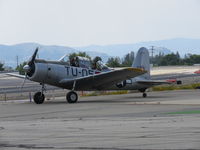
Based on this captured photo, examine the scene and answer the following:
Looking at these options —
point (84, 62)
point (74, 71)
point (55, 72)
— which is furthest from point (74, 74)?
point (55, 72)

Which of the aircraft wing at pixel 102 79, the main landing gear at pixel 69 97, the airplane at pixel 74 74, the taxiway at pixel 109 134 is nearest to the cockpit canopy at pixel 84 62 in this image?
the airplane at pixel 74 74

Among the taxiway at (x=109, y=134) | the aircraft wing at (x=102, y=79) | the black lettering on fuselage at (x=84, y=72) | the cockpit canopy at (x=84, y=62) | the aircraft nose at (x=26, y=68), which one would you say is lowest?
the taxiway at (x=109, y=134)

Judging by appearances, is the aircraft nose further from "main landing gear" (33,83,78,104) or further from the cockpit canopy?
the cockpit canopy

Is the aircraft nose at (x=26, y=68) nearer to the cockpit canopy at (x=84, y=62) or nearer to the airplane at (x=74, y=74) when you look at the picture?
the airplane at (x=74, y=74)

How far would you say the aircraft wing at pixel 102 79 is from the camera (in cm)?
2397

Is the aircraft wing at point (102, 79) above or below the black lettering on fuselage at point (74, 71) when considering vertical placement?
below

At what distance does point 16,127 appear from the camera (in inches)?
520

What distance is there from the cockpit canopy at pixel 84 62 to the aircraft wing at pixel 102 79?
0.88 meters

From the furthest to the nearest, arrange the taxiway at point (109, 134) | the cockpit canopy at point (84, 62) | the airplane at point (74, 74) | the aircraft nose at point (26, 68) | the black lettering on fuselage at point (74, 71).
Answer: the cockpit canopy at point (84, 62)
the black lettering on fuselage at point (74, 71)
the airplane at point (74, 74)
the aircraft nose at point (26, 68)
the taxiway at point (109, 134)

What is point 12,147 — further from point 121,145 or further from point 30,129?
point 30,129

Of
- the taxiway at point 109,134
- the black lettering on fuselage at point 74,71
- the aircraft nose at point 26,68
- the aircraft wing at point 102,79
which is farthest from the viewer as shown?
the black lettering on fuselage at point 74,71

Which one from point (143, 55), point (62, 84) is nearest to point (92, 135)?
point (62, 84)

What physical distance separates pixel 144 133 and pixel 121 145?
1.73m

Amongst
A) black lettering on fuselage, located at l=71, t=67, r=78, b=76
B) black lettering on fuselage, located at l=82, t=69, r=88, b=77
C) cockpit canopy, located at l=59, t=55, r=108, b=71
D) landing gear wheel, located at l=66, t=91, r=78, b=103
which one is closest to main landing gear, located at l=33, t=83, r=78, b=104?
landing gear wheel, located at l=66, t=91, r=78, b=103
